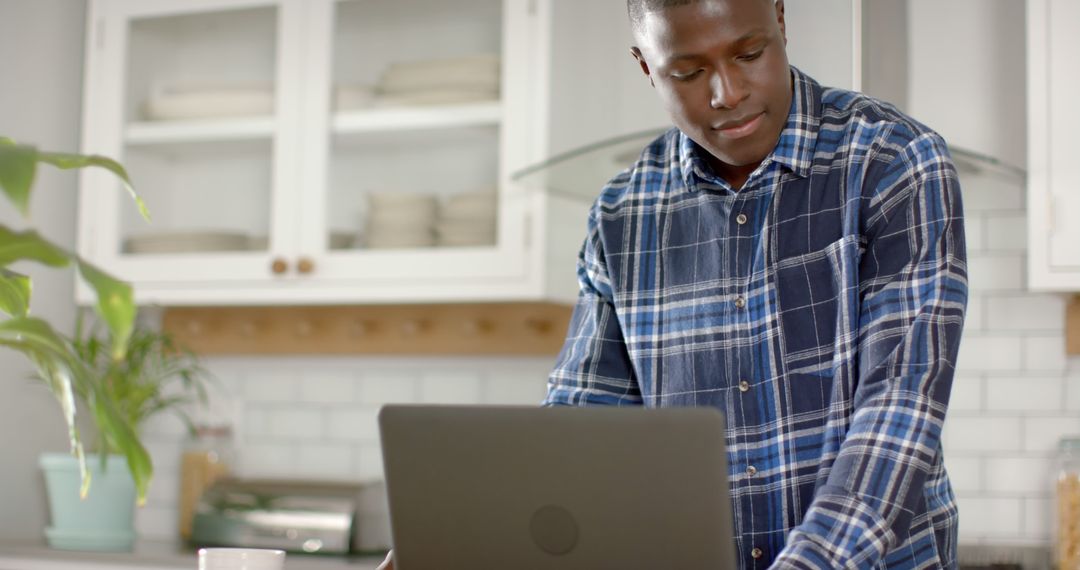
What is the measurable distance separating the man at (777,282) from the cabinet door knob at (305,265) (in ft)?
4.27

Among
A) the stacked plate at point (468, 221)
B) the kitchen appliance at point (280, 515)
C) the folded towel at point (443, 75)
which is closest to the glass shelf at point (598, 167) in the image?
the stacked plate at point (468, 221)

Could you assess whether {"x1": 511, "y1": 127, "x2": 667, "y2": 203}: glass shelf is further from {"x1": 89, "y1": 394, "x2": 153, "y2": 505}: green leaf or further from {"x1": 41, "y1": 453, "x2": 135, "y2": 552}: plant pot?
{"x1": 89, "y1": 394, "x2": 153, "y2": 505}: green leaf

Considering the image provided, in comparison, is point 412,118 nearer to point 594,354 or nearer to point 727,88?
point 594,354

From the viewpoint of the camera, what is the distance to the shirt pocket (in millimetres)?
1412

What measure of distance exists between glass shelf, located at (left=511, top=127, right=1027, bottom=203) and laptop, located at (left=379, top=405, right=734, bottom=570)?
1279 mm

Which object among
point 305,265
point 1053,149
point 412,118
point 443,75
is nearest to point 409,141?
point 412,118

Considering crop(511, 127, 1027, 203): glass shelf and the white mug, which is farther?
crop(511, 127, 1027, 203): glass shelf

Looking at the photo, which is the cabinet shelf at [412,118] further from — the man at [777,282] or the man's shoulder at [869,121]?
the man's shoulder at [869,121]

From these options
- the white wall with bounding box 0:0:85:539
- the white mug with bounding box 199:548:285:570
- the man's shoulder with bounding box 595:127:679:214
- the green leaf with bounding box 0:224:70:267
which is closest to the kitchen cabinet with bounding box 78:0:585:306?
the white wall with bounding box 0:0:85:539

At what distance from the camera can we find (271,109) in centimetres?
298

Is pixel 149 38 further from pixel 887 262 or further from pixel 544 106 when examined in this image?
pixel 887 262

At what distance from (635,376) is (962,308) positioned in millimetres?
501

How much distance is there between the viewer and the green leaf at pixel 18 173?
747 mm

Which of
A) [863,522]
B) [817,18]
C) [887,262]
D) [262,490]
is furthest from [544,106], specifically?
[863,522]
